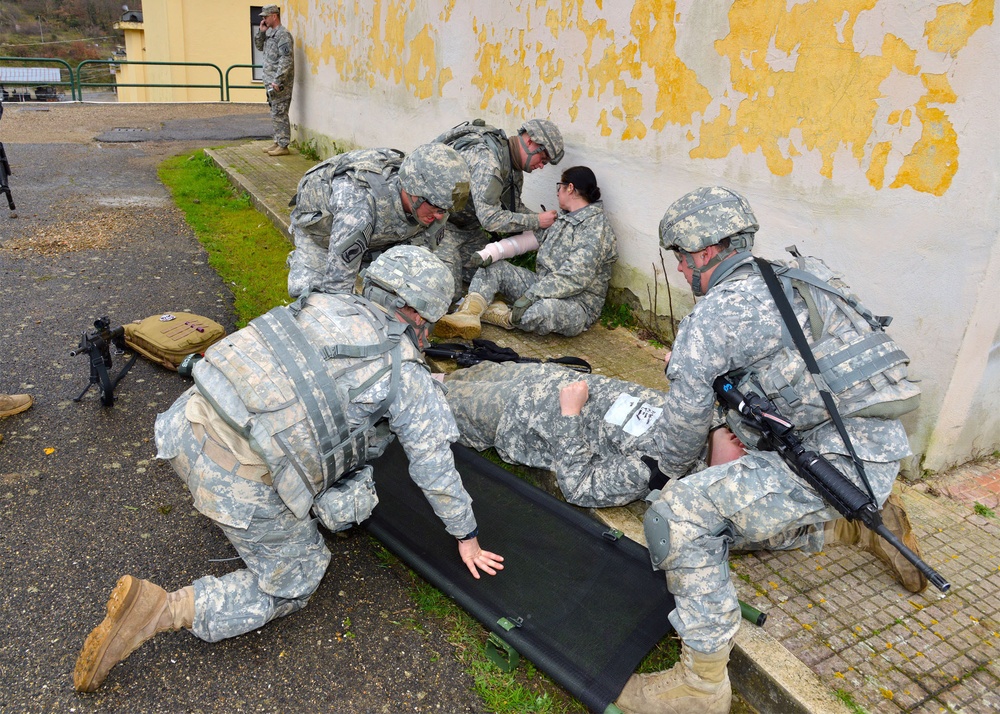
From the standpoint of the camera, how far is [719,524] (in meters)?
2.53

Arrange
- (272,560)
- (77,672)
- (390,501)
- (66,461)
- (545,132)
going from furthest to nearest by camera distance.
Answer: (545,132), (66,461), (390,501), (272,560), (77,672)

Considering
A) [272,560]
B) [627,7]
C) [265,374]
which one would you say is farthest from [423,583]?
[627,7]

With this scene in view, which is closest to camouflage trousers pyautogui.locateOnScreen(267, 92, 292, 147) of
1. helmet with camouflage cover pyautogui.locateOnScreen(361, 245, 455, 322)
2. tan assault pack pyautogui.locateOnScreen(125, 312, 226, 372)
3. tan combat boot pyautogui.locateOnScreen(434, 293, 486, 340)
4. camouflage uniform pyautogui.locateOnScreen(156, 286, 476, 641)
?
tan assault pack pyautogui.locateOnScreen(125, 312, 226, 372)

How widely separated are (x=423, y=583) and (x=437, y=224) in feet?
6.93

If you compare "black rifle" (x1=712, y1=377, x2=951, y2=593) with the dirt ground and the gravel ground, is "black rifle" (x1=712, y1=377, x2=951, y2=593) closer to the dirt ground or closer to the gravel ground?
the gravel ground

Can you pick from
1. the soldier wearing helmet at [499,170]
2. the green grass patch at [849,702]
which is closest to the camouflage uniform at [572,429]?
the green grass patch at [849,702]

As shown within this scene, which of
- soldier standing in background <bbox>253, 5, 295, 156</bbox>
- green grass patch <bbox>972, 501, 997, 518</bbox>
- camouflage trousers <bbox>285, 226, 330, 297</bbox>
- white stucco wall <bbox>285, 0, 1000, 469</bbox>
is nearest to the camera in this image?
white stucco wall <bbox>285, 0, 1000, 469</bbox>

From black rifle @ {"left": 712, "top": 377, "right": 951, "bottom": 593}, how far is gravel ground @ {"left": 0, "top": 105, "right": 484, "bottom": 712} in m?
1.40

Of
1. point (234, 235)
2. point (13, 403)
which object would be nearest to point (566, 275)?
point (13, 403)

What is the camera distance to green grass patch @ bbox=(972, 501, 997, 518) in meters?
3.51

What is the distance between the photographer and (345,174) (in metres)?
4.45

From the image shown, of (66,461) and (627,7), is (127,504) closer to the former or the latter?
(66,461)

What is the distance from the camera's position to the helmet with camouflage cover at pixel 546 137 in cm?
532

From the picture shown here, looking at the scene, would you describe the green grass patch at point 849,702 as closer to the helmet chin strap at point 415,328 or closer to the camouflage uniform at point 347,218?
the helmet chin strap at point 415,328
